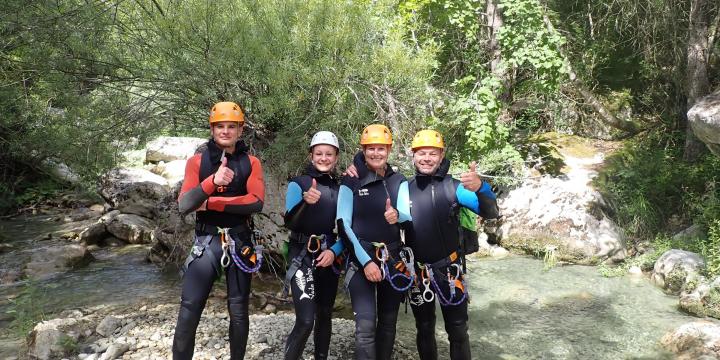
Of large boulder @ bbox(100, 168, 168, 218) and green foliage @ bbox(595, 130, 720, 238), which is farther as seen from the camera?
large boulder @ bbox(100, 168, 168, 218)

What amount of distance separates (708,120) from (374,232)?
7.14 metres

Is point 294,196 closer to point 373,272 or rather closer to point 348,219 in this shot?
point 348,219

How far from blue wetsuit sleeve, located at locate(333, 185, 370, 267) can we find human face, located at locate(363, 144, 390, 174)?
0.29 meters

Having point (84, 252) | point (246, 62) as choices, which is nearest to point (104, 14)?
point (246, 62)

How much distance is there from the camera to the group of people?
12.2ft

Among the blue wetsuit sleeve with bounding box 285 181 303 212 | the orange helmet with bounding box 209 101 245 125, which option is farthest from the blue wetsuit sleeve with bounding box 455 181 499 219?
the orange helmet with bounding box 209 101 245 125

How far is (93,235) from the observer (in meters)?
10.7

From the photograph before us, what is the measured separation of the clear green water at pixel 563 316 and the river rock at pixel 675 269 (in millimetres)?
219

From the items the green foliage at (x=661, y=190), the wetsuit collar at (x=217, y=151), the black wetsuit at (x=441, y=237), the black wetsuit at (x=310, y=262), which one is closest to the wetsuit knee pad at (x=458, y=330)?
the black wetsuit at (x=441, y=237)

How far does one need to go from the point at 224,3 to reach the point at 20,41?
3.42m

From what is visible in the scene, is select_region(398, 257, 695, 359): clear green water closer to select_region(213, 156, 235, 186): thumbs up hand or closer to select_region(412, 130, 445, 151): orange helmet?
select_region(412, 130, 445, 151): orange helmet

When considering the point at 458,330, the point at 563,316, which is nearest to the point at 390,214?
the point at 458,330

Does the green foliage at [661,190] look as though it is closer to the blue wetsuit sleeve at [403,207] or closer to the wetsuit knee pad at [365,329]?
the blue wetsuit sleeve at [403,207]

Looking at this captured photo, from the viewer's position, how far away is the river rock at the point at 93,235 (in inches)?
419
